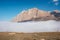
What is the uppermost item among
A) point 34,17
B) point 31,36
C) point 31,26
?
point 34,17

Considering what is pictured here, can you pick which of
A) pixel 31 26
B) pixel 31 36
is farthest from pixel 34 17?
pixel 31 36

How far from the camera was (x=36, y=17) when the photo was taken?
1430 mm

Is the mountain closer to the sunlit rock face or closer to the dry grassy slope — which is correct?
the sunlit rock face

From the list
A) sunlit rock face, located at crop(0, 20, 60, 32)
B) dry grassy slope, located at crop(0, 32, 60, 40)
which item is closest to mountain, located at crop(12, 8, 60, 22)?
sunlit rock face, located at crop(0, 20, 60, 32)

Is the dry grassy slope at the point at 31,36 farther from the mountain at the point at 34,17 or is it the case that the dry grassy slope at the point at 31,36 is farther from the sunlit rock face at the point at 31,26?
the mountain at the point at 34,17

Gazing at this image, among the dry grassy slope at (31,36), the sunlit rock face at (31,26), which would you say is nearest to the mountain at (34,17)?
the sunlit rock face at (31,26)

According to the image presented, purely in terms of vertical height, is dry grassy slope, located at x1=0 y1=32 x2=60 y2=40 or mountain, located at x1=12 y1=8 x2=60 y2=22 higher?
mountain, located at x1=12 y1=8 x2=60 y2=22

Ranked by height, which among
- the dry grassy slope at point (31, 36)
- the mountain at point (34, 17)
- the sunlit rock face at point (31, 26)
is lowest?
the dry grassy slope at point (31, 36)

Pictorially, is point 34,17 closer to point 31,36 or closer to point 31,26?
point 31,26

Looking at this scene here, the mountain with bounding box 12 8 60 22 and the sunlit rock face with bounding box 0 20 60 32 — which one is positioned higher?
the mountain with bounding box 12 8 60 22

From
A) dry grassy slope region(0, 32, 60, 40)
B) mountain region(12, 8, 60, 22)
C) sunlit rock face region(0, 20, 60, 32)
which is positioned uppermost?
mountain region(12, 8, 60, 22)

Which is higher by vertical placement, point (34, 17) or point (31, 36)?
point (34, 17)

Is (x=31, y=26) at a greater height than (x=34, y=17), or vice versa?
(x=34, y=17)

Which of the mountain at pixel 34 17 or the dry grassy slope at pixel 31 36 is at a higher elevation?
the mountain at pixel 34 17
